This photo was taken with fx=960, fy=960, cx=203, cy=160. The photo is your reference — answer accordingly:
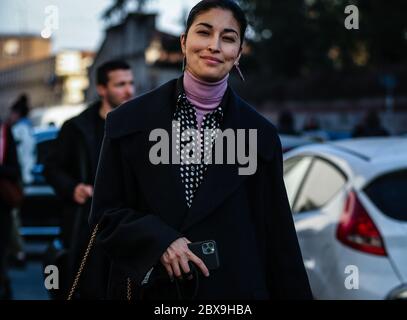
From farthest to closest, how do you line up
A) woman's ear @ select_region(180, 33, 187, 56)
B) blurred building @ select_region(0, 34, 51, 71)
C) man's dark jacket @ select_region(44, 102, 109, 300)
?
blurred building @ select_region(0, 34, 51, 71) < man's dark jacket @ select_region(44, 102, 109, 300) < woman's ear @ select_region(180, 33, 187, 56)

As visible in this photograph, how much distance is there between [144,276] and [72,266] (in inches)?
106

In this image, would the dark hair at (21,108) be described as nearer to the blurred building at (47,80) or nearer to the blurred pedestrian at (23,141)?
the blurred pedestrian at (23,141)

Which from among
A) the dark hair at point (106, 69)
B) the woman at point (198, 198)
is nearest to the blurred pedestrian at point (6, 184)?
the dark hair at point (106, 69)

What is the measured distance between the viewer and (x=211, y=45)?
9.87ft

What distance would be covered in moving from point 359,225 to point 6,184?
10.2 feet

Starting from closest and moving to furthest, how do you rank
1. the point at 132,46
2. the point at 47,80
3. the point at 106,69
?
the point at 106,69
the point at 132,46
the point at 47,80

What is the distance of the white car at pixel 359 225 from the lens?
17.1 feet

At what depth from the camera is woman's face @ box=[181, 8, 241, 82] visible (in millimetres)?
3020

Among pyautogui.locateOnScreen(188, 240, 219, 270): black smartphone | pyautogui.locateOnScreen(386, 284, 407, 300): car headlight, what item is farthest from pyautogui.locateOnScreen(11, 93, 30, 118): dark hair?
pyautogui.locateOnScreen(188, 240, 219, 270): black smartphone

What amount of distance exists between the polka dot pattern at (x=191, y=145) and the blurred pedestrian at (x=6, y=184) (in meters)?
4.53

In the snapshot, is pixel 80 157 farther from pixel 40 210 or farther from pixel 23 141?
pixel 23 141

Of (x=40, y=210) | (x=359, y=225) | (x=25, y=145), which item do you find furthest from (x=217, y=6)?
(x=25, y=145)

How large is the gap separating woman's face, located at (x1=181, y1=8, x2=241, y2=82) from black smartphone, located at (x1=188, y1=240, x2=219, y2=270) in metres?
0.53

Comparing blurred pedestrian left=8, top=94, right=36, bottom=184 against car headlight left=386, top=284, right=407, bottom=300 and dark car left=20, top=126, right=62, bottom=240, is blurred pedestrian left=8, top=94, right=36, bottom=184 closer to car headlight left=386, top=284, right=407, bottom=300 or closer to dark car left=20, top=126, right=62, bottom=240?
dark car left=20, top=126, right=62, bottom=240
